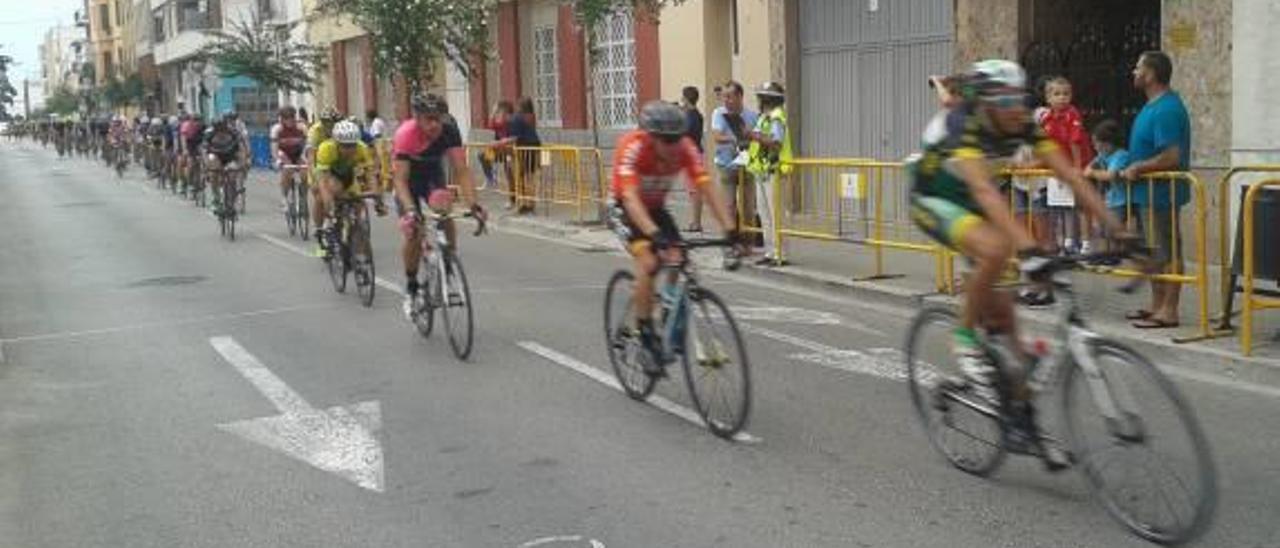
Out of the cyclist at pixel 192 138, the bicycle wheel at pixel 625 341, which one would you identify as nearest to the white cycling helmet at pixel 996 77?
the bicycle wheel at pixel 625 341

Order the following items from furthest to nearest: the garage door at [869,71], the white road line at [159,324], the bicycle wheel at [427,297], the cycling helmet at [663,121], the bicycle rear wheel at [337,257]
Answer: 1. the garage door at [869,71]
2. the bicycle rear wheel at [337,257]
3. the white road line at [159,324]
4. the bicycle wheel at [427,297]
5. the cycling helmet at [663,121]

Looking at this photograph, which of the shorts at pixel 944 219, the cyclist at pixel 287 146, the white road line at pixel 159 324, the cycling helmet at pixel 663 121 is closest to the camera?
the shorts at pixel 944 219

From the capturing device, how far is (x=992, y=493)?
605cm

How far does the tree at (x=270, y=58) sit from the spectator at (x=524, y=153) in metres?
20.1

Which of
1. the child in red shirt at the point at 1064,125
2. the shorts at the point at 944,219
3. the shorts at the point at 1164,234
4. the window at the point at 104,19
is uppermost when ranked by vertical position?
the window at the point at 104,19

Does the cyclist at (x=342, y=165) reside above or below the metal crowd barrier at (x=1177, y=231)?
above

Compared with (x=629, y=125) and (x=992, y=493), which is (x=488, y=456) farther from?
(x=629, y=125)

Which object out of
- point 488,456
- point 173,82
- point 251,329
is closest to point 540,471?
point 488,456

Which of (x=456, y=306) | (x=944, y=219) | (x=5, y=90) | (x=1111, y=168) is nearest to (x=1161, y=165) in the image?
(x=1111, y=168)

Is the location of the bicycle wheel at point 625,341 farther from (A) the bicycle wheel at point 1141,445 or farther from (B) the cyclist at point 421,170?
(A) the bicycle wheel at point 1141,445

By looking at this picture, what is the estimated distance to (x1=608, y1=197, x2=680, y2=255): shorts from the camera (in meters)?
7.45

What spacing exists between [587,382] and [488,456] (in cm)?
179

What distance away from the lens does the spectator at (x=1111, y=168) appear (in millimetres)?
9781

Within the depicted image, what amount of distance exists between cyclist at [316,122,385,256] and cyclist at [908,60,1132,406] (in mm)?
7706
